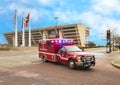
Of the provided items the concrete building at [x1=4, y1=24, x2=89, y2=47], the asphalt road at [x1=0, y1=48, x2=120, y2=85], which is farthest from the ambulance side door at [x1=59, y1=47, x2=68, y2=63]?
the concrete building at [x1=4, y1=24, x2=89, y2=47]

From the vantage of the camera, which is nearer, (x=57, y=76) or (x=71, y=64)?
(x=57, y=76)

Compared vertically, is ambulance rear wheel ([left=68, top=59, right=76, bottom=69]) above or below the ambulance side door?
below

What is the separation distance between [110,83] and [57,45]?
874cm

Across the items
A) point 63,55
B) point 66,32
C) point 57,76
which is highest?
point 66,32

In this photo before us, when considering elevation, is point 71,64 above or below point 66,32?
below

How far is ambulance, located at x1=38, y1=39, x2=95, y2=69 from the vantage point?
48.4ft

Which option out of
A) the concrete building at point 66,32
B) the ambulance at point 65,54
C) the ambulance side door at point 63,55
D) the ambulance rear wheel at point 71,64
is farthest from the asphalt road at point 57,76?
the concrete building at point 66,32

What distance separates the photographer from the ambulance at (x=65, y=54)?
580 inches

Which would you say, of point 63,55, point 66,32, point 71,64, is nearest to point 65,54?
point 63,55

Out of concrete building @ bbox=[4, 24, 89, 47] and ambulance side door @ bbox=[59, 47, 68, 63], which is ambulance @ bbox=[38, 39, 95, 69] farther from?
concrete building @ bbox=[4, 24, 89, 47]

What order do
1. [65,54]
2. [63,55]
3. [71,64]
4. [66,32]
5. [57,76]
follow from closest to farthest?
1. [57,76]
2. [71,64]
3. [65,54]
4. [63,55]
5. [66,32]

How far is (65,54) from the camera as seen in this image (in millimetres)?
16234

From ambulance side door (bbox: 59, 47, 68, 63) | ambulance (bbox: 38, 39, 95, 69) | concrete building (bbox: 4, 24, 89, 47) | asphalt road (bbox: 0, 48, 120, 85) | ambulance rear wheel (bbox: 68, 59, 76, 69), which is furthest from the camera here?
concrete building (bbox: 4, 24, 89, 47)

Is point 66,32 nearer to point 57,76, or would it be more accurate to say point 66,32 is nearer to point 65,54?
point 65,54
